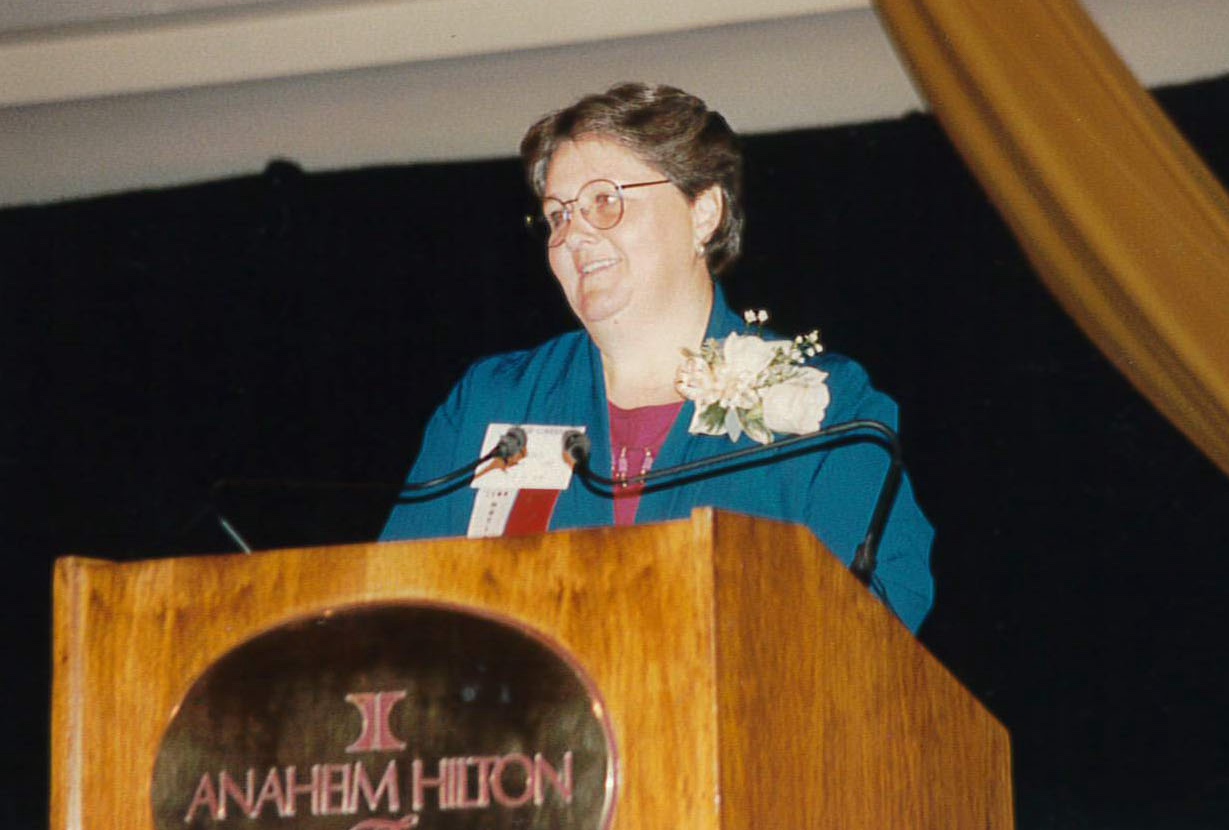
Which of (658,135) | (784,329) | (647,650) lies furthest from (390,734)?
(784,329)

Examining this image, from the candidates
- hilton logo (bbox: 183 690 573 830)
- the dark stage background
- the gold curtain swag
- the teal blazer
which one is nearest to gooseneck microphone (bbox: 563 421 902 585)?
the teal blazer

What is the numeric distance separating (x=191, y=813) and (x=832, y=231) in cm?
195

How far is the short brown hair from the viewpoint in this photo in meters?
2.20

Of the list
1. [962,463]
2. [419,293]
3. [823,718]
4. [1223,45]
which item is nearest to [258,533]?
[419,293]

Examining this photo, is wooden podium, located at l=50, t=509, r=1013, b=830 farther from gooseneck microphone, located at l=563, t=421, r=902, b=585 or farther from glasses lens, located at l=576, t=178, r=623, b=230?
glasses lens, located at l=576, t=178, r=623, b=230

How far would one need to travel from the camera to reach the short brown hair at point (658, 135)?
86.4 inches

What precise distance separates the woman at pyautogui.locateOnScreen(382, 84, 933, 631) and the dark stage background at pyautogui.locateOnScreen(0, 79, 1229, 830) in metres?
0.69

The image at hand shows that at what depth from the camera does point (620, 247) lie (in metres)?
2.17

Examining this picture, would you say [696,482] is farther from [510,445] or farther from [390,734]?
[390,734]

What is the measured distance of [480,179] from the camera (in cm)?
336

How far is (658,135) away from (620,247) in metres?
0.14

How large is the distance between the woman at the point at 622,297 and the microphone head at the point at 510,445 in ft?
1.20

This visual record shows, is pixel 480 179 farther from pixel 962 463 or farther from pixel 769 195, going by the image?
pixel 962 463

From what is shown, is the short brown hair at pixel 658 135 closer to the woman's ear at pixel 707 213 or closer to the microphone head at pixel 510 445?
the woman's ear at pixel 707 213
